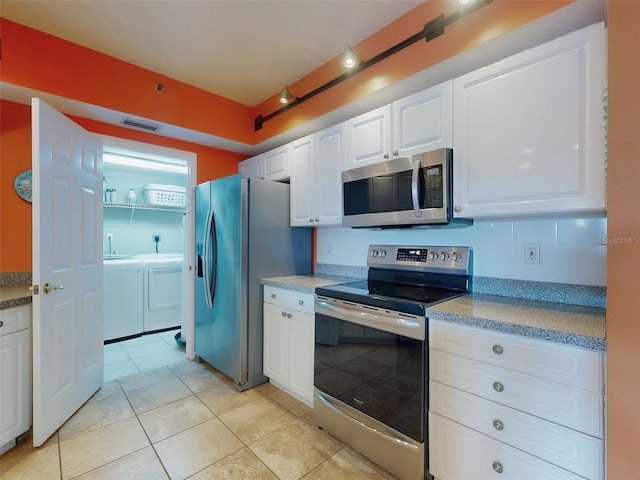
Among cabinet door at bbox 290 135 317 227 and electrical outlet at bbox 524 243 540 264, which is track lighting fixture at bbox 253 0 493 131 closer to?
cabinet door at bbox 290 135 317 227

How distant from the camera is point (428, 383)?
1.42 meters

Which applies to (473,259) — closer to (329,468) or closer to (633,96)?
(633,96)

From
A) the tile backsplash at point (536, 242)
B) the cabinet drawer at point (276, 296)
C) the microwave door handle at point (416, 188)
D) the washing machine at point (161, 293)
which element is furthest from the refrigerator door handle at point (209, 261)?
the microwave door handle at point (416, 188)

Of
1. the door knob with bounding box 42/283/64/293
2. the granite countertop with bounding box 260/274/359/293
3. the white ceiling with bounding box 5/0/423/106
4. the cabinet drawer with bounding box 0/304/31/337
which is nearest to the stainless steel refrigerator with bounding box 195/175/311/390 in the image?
the granite countertop with bounding box 260/274/359/293

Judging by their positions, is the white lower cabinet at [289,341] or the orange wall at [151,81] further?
the white lower cabinet at [289,341]

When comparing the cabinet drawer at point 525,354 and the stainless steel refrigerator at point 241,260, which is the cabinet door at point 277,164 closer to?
the stainless steel refrigerator at point 241,260

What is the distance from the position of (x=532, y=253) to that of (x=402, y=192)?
795 millimetres

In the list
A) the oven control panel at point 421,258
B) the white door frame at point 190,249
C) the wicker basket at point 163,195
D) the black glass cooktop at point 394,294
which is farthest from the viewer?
the wicker basket at point 163,195

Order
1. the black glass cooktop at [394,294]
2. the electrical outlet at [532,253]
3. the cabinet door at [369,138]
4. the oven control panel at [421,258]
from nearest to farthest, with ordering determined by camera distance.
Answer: the black glass cooktop at [394,294] < the electrical outlet at [532,253] < the oven control panel at [421,258] < the cabinet door at [369,138]

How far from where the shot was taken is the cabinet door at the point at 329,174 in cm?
224

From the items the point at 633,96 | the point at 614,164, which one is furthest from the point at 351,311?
the point at 633,96

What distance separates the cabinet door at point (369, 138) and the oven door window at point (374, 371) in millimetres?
1125

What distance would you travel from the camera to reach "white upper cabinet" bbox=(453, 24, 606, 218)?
1.20m

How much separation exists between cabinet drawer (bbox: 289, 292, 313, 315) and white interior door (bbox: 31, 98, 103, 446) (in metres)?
1.53
